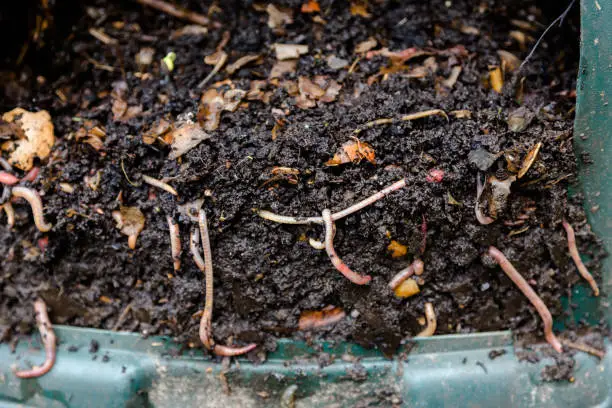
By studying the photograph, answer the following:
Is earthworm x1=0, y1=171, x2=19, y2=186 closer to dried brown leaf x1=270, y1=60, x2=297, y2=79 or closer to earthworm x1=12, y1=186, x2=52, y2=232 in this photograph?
earthworm x1=12, y1=186, x2=52, y2=232

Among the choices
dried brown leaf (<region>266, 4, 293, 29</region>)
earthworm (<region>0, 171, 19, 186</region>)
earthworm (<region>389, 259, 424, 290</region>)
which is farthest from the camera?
dried brown leaf (<region>266, 4, 293, 29</region>)

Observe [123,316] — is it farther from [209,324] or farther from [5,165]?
[5,165]

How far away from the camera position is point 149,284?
1748 mm

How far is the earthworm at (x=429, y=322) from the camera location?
1.67 metres

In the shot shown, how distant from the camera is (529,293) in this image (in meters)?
1.65

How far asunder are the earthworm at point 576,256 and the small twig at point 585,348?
0.16 metres

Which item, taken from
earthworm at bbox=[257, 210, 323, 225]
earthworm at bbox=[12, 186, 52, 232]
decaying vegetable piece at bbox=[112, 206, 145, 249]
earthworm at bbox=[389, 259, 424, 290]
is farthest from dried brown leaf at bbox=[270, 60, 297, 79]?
earthworm at bbox=[12, 186, 52, 232]

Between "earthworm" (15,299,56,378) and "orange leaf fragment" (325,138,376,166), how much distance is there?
1065 millimetres

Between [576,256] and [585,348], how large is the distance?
286 millimetres

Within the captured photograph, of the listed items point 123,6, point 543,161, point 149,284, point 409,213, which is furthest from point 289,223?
point 123,6

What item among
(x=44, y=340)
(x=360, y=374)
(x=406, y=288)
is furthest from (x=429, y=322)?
(x=44, y=340)

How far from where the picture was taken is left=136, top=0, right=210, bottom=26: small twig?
1936 mm

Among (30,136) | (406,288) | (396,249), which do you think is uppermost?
(30,136)

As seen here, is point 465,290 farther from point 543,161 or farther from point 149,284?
point 149,284
